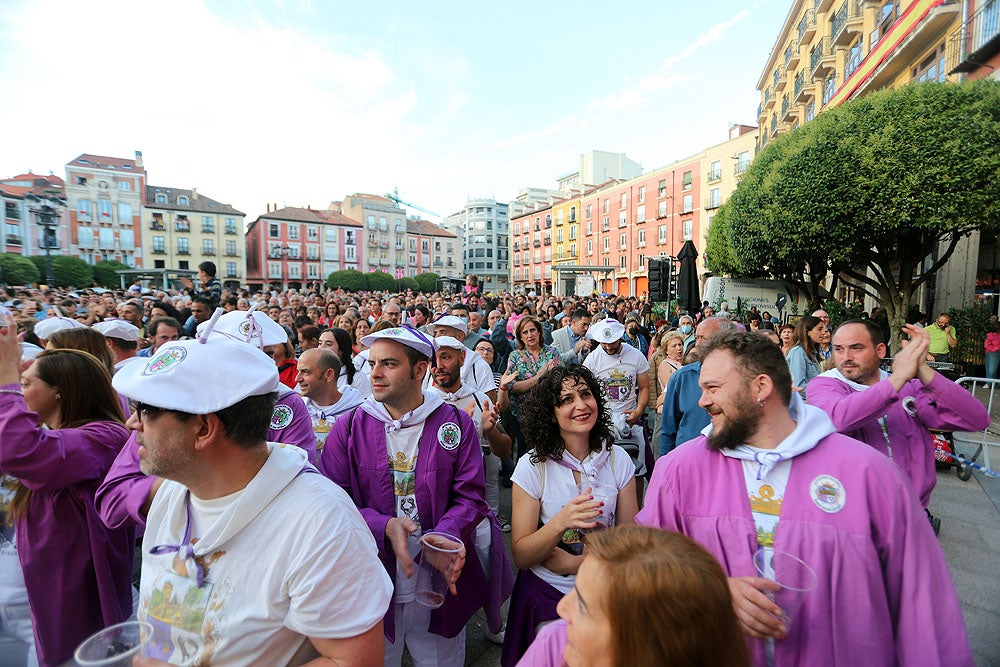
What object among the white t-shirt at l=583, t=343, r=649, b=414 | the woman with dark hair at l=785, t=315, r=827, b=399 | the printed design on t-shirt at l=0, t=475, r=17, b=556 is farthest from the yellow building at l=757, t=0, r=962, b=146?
the printed design on t-shirt at l=0, t=475, r=17, b=556

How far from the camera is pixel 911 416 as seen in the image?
290 cm

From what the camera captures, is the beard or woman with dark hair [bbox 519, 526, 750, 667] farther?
the beard

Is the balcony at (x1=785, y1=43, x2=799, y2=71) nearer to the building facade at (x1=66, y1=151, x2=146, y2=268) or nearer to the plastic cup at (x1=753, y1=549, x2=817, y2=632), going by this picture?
the plastic cup at (x1=753, y1=549, x2=817, y2=632)

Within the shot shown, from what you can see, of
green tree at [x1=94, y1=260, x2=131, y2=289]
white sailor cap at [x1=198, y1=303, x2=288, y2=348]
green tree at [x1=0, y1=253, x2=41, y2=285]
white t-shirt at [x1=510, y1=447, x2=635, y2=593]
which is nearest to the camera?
white t-shirt at [x1=510, y1=447, x2=635, y2=593]

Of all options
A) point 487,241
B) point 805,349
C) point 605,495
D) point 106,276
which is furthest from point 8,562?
point 487,241

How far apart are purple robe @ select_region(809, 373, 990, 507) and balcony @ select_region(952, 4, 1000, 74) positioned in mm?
16655

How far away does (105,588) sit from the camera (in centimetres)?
218

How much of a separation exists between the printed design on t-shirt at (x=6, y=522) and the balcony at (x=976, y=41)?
66.8 feet

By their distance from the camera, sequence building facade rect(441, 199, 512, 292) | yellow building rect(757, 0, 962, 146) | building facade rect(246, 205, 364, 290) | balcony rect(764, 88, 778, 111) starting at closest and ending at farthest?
yellow building rect(757, 0, 962, 146)
balcony rect(764, 88, 778, 111)
building facade rect(246, 205, 364, 290)
building facade rect(441, 199, 512, 292)

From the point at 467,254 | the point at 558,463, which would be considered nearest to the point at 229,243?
the point at 467,254

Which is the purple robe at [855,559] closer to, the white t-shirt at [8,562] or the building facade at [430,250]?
the white t-shirt at [8,562]

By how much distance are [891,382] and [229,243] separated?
6706 centimetres

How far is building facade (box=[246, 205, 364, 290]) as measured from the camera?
62.6 meters

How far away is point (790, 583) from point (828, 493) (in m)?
0.35
